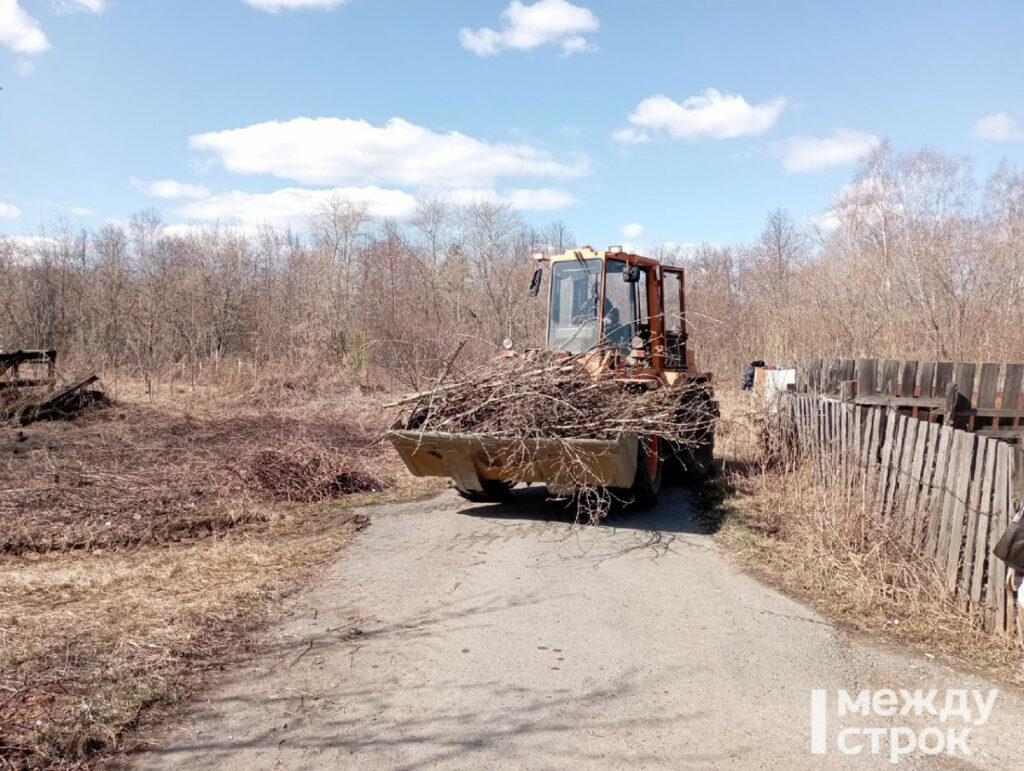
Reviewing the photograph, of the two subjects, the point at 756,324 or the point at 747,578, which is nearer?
the point at 747,578

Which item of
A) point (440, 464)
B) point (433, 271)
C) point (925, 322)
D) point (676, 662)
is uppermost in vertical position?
point (433, 271)

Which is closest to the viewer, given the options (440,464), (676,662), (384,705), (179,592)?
(384,705)

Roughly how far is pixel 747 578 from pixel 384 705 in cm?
340

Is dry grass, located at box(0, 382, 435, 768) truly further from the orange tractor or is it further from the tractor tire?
the tractor tire

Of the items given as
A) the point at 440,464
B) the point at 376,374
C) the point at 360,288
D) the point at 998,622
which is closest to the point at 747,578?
the point at 998,622

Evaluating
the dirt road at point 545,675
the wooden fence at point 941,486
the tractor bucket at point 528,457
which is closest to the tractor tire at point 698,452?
the wooden fence at point 941,486

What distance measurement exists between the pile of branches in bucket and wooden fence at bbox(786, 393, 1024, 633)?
167 cm

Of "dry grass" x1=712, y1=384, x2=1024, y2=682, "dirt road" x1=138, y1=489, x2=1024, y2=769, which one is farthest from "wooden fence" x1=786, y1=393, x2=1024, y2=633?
"dirt road" x1=138, y1=489, x2=1024, y2=769

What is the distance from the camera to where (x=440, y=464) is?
759cm

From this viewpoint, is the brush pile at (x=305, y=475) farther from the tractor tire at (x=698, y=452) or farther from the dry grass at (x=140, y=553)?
the tractor tire at (x=698, y=452)

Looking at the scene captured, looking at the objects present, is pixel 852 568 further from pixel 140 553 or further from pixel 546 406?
→ pixel 140 553

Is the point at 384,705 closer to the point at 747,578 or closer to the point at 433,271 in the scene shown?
the point at 747,578

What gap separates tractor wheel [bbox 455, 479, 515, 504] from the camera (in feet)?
26.9

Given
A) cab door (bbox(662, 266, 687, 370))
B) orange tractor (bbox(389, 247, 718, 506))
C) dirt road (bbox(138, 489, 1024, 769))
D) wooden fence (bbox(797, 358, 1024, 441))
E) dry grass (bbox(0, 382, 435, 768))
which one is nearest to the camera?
dirt road (bbox(138, 489, 1024, 769))
